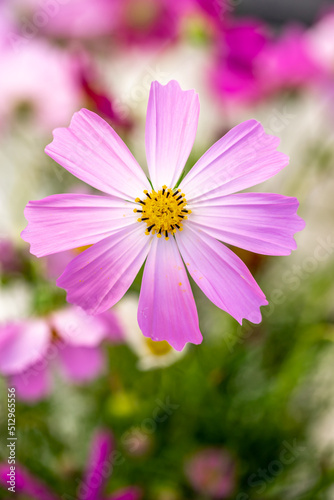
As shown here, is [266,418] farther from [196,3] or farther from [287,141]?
[287,141]

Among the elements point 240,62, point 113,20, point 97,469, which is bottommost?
point 97,469

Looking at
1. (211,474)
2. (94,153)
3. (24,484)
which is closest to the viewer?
(94,153)

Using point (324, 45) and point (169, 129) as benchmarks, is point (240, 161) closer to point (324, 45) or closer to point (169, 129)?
point (169, 129)

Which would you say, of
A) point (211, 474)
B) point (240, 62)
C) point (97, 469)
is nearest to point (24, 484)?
point (97, 469)

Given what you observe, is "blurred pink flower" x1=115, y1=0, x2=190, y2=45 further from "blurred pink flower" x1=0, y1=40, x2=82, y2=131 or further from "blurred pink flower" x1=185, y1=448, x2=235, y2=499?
"blurred pink flower" x1=185, y1=448, x2=235, y2=499

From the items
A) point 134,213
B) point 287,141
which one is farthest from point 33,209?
point 287,141
